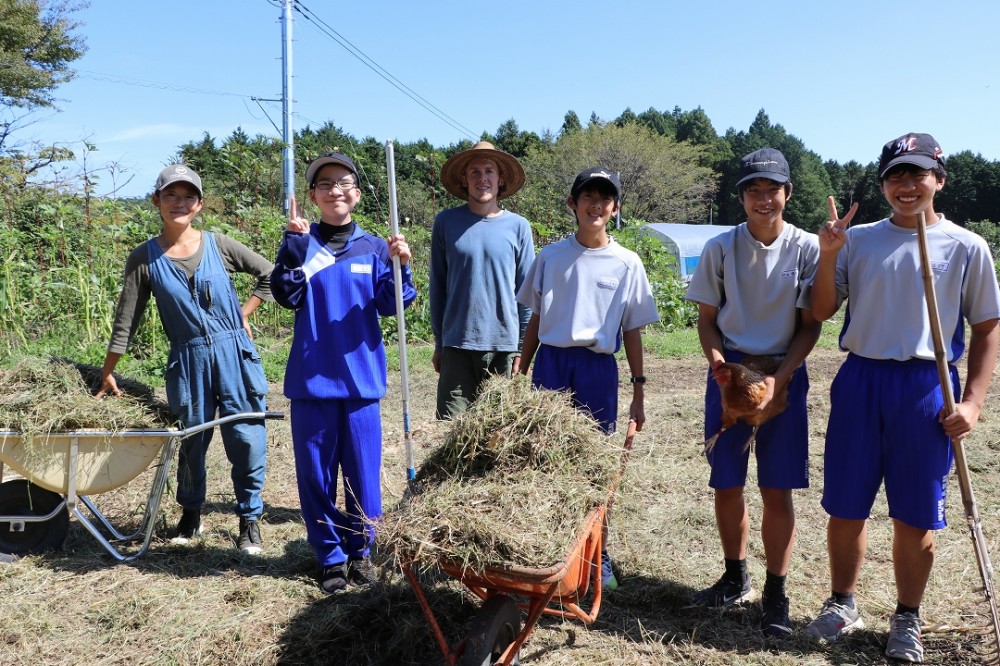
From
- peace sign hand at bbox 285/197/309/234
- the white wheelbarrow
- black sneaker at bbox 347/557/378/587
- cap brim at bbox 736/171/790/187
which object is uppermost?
cap brim at bbox 736/171/790/187

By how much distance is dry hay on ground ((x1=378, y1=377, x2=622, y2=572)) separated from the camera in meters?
2.23

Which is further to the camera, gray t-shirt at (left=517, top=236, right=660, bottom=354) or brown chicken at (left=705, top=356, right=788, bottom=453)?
gray t-shirt at (left=517, top=236, right=660, bottom=354)

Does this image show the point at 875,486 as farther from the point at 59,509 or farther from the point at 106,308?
the point at 106,308

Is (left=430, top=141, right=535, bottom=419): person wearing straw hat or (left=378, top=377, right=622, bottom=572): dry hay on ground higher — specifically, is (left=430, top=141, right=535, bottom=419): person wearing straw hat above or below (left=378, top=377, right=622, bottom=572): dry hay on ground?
above

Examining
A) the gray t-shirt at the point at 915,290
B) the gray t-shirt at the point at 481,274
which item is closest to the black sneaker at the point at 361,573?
the gray t-shirt at the point at 481,274

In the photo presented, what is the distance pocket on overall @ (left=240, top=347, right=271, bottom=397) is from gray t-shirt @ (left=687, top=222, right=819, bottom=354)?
224cm

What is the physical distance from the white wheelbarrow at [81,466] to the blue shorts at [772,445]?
78.6 inches

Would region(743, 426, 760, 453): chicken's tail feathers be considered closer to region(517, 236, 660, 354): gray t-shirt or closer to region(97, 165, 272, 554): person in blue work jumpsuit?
region(517, 236, 660, 354): gray t-shirt

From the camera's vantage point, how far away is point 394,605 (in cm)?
310

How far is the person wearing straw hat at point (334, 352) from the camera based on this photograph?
128 inches

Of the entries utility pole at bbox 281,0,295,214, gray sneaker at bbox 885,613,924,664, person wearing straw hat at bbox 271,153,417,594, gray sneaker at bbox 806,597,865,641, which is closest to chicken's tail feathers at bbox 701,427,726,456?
gray sneaker at bbox 806,597,865,641

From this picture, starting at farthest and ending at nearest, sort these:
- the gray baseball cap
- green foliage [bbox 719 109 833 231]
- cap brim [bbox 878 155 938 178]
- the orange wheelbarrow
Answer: green foliage [bbox 719 109 833 231]
the gray baseball cap
cap brim [bbox 878 155 938 178]
the orange wheelbarrow

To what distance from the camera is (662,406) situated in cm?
670

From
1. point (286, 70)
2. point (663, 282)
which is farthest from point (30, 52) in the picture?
point (663, 282)
